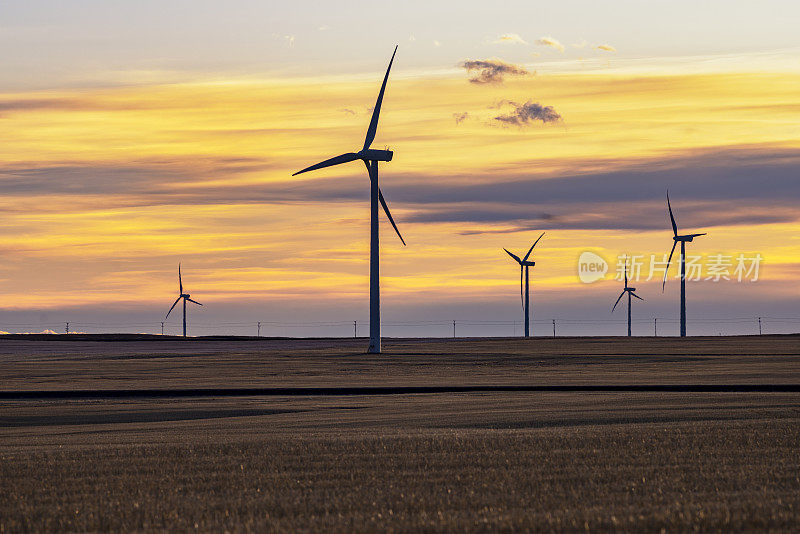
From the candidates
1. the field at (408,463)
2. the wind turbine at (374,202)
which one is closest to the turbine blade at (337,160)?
the wind turbine at (374,202)

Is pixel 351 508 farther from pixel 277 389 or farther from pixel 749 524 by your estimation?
pixel 277 389

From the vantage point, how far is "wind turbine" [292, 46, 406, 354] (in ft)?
310

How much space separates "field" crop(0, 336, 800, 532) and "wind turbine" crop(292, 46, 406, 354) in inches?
2088

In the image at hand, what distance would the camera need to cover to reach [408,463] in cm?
1844

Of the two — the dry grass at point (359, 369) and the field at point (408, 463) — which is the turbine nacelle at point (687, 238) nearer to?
the dry grass at point (359, 369)

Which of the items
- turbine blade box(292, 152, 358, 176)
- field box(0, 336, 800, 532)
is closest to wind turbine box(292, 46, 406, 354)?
turbine blade box(292, 152, 358, 176)

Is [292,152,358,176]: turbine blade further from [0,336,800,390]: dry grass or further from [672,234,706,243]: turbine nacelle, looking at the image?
[672,234,706,243]: turbine nacelle

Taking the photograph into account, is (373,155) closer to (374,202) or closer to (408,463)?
(374,202)

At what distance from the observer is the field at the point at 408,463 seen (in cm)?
1324

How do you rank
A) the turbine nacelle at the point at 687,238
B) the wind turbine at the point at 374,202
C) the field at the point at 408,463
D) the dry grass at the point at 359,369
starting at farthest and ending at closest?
the turbine nacelle at the point at 687,238 → the wind turbine at the point at 374,202 → the dry grass at the point at 359,369 → the field at the point at 408,463

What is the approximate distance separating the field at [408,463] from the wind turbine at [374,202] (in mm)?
53039

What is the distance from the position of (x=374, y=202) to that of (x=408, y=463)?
3047 inches

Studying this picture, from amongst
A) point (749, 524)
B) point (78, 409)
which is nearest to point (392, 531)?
point (749, 524)

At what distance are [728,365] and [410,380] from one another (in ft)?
80.2
